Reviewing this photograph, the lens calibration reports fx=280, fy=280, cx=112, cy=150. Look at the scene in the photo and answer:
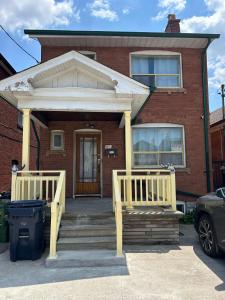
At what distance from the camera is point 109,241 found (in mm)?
5734

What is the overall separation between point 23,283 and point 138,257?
2.23m

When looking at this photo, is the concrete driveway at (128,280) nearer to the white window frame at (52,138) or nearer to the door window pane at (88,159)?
the door window pane at (88,159)

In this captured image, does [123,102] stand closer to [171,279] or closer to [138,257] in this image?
[138,257]

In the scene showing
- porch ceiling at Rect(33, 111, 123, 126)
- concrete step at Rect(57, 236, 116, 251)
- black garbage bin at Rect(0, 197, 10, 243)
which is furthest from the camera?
porch ceiling at Rect(33, 111, 123, 126)

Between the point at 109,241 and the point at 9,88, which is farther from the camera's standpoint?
the point at 9,88

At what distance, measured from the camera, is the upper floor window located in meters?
10.7

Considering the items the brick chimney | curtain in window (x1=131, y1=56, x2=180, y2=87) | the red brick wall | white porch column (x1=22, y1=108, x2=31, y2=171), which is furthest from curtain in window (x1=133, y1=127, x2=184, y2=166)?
the brick chimney

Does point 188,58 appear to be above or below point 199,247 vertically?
above

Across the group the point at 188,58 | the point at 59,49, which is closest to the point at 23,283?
the point at 59,49

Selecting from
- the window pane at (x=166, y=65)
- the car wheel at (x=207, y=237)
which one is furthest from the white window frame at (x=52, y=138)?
the car wheel at (x=207, y=237)

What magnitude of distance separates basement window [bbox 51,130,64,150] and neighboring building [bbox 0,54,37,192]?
2867 mm

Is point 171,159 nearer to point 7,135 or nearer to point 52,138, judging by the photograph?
point 52,138

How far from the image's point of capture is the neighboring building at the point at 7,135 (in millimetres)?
12230

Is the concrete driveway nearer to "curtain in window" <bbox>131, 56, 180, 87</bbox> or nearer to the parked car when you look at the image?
the parked car
